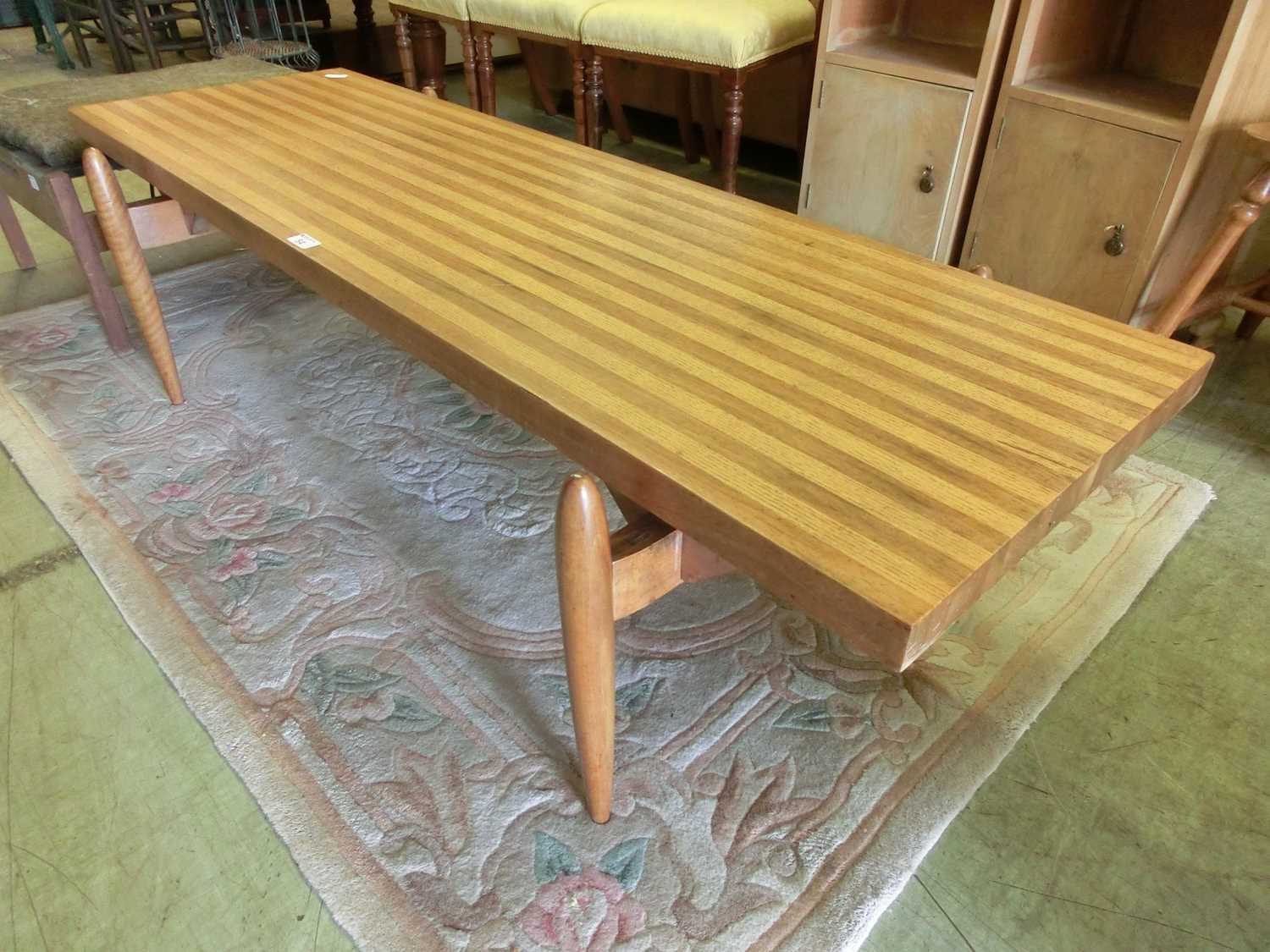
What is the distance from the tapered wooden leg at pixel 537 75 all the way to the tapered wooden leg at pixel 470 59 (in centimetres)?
46

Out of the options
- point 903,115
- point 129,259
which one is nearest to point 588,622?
point 129,259

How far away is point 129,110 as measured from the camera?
1688mm

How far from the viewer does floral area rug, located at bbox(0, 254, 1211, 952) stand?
0.93m

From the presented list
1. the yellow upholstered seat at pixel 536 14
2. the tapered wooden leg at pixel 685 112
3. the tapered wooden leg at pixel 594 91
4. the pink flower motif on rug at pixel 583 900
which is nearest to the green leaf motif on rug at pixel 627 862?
the pink flower motif on rug at pixel 583 900

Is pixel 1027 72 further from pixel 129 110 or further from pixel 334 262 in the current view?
pixel 129 110

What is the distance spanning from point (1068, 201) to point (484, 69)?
1.81m

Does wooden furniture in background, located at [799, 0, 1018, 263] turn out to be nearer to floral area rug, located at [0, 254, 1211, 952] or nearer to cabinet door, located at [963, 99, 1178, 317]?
cabinet door, located at [963, 99, 1178, 317]

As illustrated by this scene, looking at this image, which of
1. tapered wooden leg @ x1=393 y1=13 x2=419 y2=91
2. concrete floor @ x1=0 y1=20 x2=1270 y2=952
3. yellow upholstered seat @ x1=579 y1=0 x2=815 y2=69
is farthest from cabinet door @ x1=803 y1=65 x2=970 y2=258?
tapered wooden leg @ x1=393 y1=13 x2=419 y2=91

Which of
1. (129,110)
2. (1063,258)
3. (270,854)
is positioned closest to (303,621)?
(270,854)

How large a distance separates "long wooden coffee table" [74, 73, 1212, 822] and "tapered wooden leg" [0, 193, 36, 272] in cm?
93

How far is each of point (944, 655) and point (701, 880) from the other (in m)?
0.48

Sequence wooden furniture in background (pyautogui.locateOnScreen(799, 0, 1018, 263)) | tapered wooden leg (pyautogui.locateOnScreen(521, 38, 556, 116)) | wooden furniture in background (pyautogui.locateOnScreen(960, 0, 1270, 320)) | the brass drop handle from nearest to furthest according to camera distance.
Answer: wooden furniture in background (pyautogui.locateOnScreen(960, 0, 1270, 320)) < the brass drop handle < wooden furniture in background (pyautogui.locateOnScreen(799, 0, 1018, 263)) < tapered wooden leg (pyautogui.locateOnScreen(521, 38, 556, 116))

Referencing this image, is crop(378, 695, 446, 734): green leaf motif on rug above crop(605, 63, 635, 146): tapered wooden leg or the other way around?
the other way around

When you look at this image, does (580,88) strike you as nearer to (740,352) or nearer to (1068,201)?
(1068,201)
